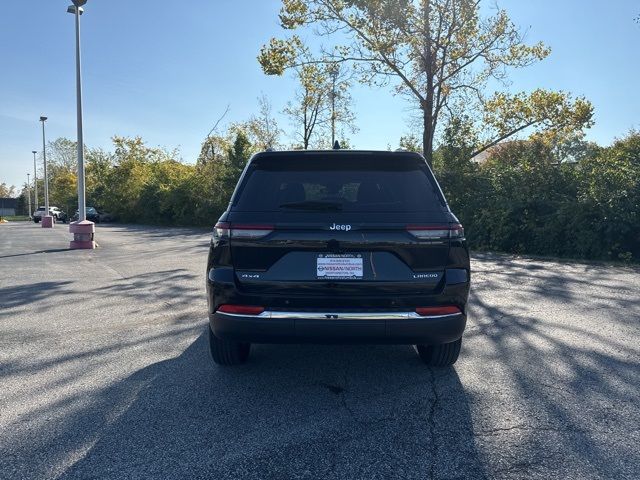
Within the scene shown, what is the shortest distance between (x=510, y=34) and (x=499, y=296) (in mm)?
15673

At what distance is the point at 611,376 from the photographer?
404 cm

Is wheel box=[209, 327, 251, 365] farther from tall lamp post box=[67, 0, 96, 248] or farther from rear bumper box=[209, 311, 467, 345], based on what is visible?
tall lamp post box=[67, 0, 96, 248]

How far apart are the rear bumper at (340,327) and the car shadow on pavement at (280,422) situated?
0.52 meters

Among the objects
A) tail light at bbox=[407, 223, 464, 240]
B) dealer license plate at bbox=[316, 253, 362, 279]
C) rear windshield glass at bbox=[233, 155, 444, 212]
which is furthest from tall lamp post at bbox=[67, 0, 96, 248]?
tail light at bbox=[407, 223, 464, 240]

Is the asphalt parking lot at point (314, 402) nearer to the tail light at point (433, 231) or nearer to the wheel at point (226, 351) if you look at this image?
the wheel at point (226, 351)

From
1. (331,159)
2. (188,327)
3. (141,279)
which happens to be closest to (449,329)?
(331,159)

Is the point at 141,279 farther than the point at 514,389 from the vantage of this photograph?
Yes

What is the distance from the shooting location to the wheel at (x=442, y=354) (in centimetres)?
403

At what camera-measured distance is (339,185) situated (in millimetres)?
3641

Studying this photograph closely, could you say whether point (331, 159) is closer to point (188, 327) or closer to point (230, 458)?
point (230, 458)

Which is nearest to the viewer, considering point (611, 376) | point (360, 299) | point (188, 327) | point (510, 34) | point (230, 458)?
point (230, 458)

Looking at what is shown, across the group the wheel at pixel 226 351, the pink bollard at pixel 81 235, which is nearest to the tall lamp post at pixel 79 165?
the pink bollard at pixel 81 235

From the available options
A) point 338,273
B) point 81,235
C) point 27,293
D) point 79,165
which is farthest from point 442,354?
point 79,165

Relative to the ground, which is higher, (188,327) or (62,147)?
(62,147)
